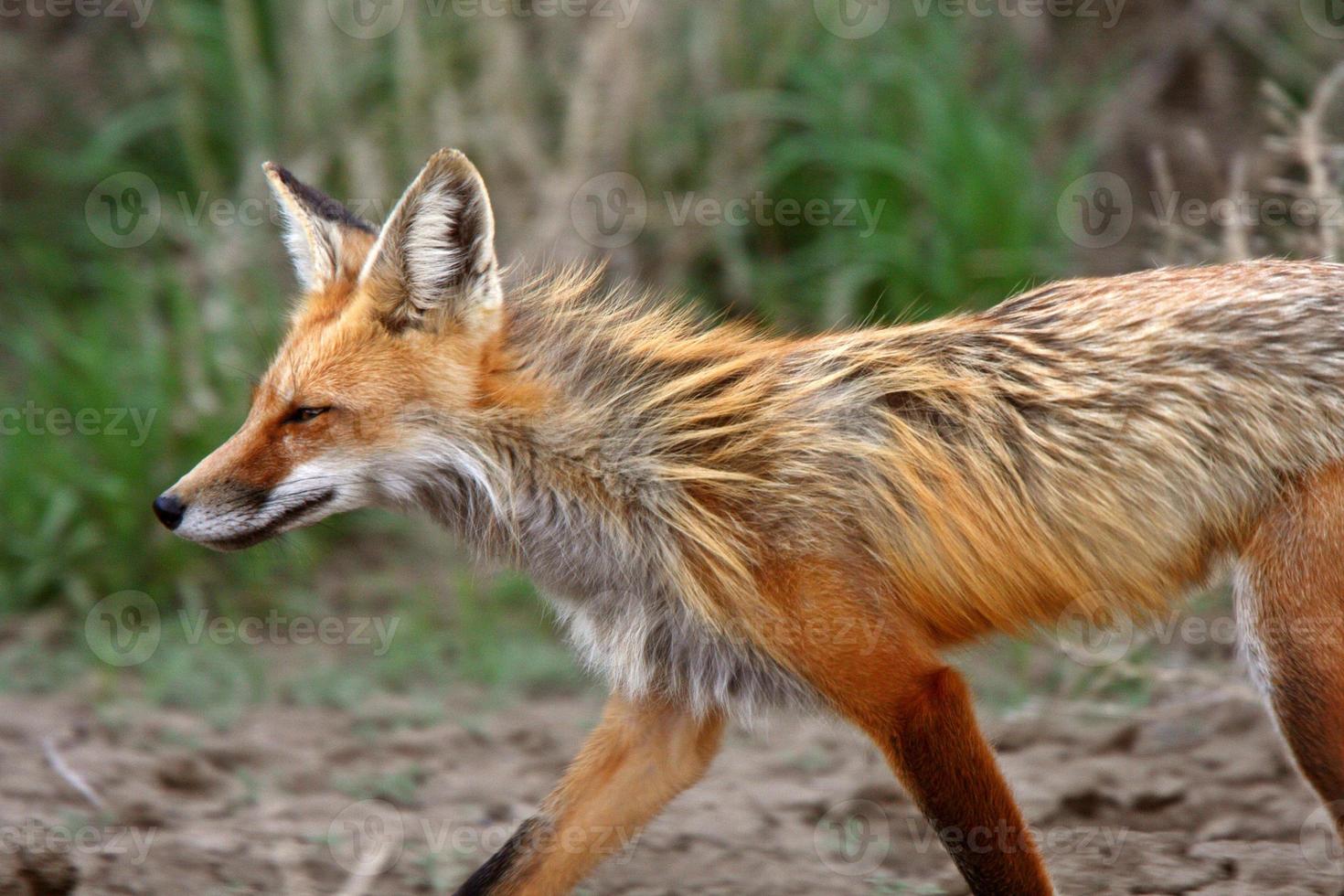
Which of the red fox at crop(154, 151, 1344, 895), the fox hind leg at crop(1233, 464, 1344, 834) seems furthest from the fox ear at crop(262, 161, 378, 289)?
the fox hind leg at crop(1233, 464, 1344, 834)

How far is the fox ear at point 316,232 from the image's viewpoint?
13.1ft

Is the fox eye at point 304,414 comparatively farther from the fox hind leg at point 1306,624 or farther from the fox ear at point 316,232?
the fox hind leg at point 1306,624

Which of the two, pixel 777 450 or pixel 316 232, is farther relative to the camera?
pixel 316 232

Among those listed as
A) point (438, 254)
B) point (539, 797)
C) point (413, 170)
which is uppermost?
point (413, 170)

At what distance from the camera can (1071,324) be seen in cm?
378

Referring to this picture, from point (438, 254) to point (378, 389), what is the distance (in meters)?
0.38

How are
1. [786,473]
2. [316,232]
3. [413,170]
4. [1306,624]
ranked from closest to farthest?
[1306,624] → [786,473] → [316,232] → [413,170]

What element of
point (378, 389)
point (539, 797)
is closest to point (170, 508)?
point (378, 389)

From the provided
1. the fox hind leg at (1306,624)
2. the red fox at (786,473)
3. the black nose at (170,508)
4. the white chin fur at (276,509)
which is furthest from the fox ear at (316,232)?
the fox hind leg at (1306,624)

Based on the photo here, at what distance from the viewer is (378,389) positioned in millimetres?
3674

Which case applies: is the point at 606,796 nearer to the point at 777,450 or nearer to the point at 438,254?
the point at 777,450

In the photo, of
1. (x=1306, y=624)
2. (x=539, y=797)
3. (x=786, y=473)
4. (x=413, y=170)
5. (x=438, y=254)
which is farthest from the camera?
(x=413, y=170)

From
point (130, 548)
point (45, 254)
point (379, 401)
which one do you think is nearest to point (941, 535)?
point (379, 401)

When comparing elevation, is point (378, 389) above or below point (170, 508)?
above
